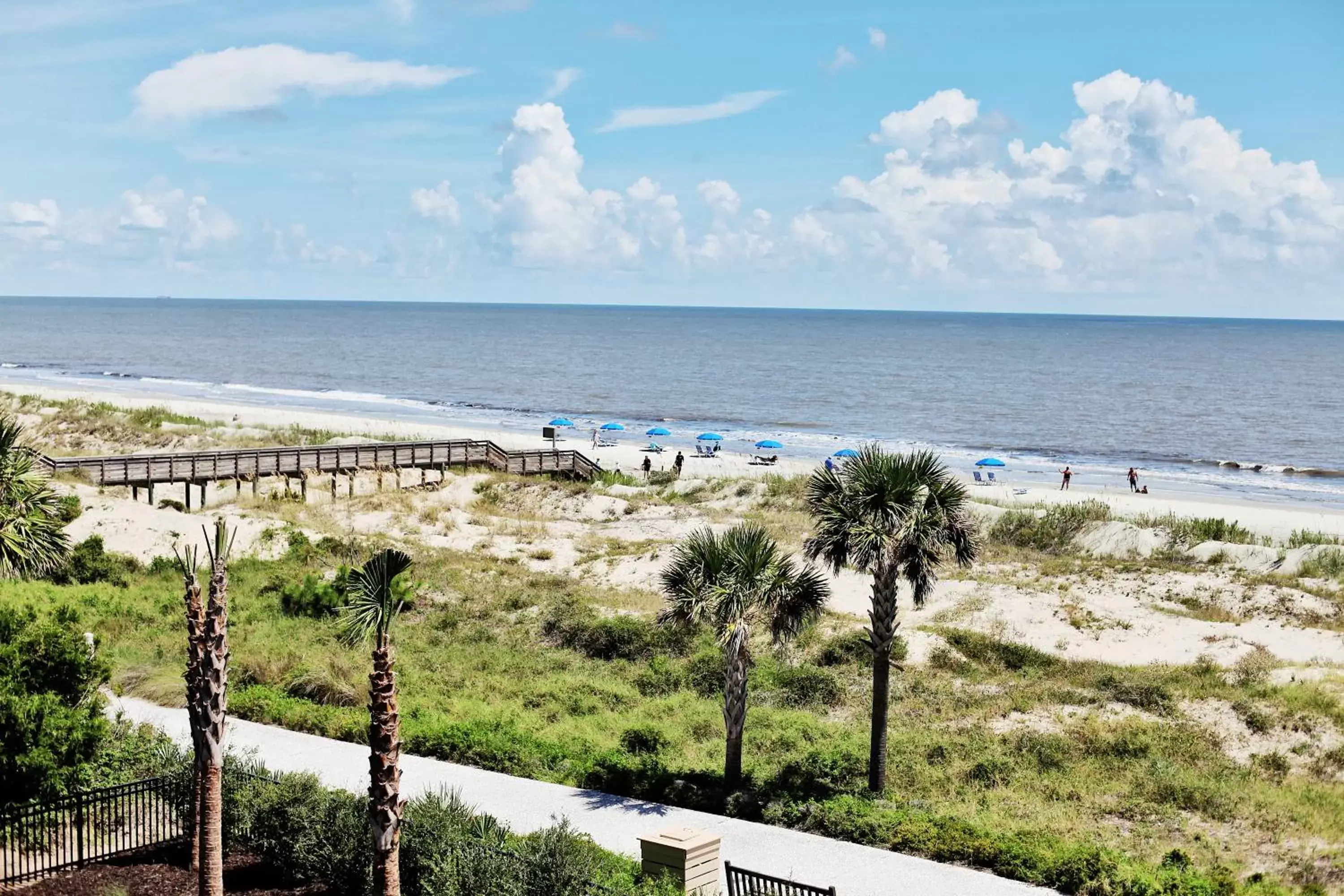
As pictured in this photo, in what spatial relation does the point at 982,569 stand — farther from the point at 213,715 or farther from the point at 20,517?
the point at 213,715

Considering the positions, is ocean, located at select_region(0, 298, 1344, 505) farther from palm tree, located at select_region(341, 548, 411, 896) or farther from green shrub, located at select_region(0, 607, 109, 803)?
palm tree, located at select_region(341, 548, 411, 896)

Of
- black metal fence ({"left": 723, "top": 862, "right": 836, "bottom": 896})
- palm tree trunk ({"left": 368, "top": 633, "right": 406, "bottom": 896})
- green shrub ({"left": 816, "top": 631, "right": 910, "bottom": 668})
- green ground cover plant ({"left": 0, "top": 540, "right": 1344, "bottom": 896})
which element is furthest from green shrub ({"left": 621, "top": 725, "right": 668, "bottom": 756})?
palm tree trunk ({"left": 368, "top": 633, "right": 406, "bottom": 896})

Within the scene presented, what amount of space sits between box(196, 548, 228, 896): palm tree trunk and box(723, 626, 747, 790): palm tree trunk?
747 centimetres

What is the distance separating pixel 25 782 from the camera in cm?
1537

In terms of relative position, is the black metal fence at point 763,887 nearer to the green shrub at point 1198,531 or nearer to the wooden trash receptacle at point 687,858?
the wooden trash receptacle at point 687,858

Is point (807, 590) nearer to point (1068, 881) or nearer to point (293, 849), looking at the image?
point (1068, 881)

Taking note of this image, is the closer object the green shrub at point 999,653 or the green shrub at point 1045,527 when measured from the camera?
the green shrub at point 999,653

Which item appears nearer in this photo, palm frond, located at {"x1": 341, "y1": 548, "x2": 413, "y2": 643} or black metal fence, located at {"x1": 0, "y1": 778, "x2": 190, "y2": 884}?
palm frond, located at {"x1": 341, "y1": 548, "x2": 413, "y2": 643}

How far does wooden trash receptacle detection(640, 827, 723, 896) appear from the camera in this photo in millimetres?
13961

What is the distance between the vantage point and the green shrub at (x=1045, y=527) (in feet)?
133

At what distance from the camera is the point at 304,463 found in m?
48.8

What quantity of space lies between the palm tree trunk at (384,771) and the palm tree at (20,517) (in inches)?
409

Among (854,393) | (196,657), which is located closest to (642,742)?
(196,657)

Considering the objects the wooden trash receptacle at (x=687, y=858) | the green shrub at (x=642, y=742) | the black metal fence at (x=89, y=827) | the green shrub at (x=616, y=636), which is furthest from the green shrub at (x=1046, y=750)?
the black metal fence at (x=89, y=827)
